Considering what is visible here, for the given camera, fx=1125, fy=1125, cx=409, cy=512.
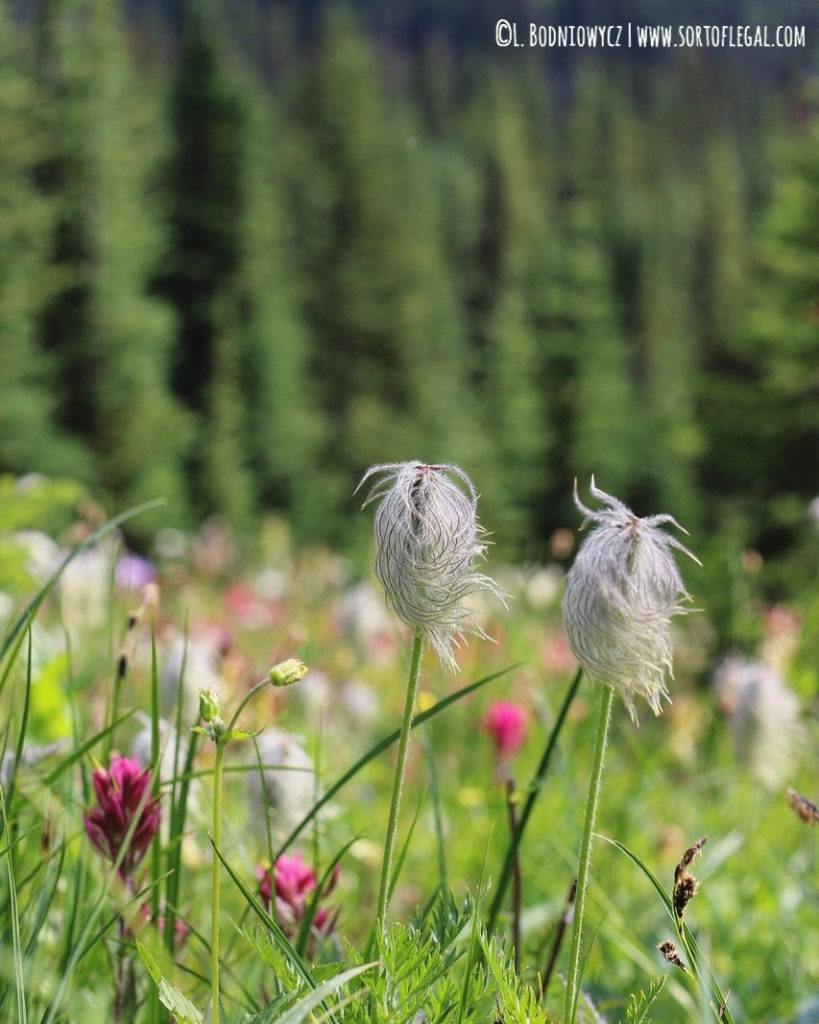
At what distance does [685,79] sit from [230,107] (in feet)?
218

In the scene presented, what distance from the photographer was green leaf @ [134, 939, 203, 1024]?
62 cm

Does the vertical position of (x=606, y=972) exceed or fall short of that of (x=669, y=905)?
it falls short

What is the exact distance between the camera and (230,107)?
56.0 ft

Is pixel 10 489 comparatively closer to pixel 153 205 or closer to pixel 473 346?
pixel 153 205

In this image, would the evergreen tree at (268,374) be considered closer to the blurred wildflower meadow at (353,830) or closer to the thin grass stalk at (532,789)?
the blurred wildflower meadow at (353,830)

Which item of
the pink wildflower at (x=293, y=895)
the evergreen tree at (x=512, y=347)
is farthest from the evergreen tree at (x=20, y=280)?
the pink wildflower at (x=293, y=895)

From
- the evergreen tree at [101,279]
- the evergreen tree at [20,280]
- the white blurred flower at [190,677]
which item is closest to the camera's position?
the white blurred flower at [190,677]

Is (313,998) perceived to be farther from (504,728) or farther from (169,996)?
(504,728)

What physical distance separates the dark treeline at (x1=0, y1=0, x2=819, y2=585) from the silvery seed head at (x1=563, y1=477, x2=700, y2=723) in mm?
5578

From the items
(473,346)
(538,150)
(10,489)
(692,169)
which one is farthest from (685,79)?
(10,489)

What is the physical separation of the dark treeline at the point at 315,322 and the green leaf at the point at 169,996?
223 inches

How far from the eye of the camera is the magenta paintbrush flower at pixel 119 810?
88 centimetres

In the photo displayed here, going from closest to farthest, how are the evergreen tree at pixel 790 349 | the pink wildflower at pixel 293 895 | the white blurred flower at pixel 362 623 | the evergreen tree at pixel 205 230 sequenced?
the pink wildflower at pixel 293 895 < the white blurred flower at pixel 362 623 < the evergreen tree at pixel 790 349 < the evergreen tree at pixel 205 230

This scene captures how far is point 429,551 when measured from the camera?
2.18 ft
